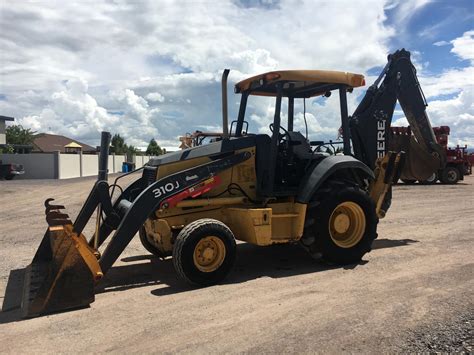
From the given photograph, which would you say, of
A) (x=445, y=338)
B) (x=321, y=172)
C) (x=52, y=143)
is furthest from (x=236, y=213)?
(x=52, y=143)

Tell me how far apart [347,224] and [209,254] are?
2.27m

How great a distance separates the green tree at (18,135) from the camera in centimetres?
5241

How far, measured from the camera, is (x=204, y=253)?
5602 mm

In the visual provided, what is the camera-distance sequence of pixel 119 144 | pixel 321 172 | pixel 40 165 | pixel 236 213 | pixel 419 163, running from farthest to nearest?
pixel 119 144 → pixel 40 165 → pixel 419 163 → pixel 321 172 → pixel 236 213

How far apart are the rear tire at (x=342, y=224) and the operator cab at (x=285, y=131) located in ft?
1.76

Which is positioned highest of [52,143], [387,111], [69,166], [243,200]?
[52,143]

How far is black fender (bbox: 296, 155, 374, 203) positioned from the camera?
6371 mm

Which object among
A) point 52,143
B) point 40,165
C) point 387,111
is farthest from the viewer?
point 52,143

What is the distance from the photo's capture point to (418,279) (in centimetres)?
569

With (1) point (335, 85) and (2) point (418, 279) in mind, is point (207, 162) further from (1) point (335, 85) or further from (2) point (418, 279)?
(2) point (418, 279)

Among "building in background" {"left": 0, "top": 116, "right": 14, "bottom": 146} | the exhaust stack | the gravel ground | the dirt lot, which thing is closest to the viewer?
the gravel ground

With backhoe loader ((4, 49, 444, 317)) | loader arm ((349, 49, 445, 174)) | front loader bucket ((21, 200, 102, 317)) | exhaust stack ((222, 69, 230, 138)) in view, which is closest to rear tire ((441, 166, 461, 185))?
loader arm ((349, 49, 445, 174))

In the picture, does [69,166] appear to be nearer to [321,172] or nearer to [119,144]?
[321,172]

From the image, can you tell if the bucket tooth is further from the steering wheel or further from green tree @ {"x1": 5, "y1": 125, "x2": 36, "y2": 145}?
green tree @ {"x1": 5, "y1": 125, "x2": 36, "y2": 145}
